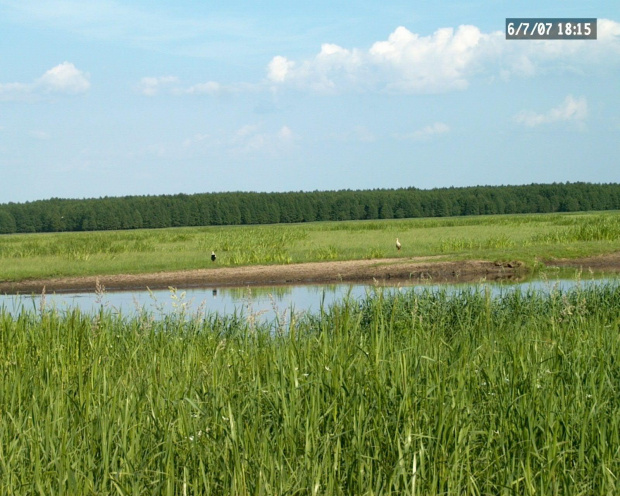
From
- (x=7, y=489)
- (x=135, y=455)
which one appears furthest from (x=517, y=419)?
(x=7, y=489)

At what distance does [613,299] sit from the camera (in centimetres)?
1295

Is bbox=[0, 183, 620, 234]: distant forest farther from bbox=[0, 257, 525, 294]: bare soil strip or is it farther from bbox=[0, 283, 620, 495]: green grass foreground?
bbox=[0, 283, 620, 495]: green grass foreground

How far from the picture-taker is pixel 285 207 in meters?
107

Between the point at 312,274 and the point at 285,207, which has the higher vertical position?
the point at 285,207

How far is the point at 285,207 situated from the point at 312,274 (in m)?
80.7

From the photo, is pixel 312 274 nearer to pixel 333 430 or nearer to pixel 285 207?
pixel 333 430

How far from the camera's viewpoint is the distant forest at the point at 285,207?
99.9 metres

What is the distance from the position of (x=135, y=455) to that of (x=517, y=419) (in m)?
2.33

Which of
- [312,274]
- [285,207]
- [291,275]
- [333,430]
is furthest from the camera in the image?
[285,207]

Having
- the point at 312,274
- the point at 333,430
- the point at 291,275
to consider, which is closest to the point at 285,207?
the point at 291,275

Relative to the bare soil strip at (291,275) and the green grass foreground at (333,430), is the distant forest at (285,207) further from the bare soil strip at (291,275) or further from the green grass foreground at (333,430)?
the green grass foreground at (333,430)

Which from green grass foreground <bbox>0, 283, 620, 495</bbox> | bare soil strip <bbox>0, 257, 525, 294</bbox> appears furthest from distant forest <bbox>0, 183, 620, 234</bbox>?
green grass foreground <bbox>0, 283, 620, 495</bbox>

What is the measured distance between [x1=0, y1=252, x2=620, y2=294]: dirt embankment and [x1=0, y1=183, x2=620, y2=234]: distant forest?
72004mm

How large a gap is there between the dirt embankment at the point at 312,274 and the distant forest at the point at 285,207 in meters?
72.0
